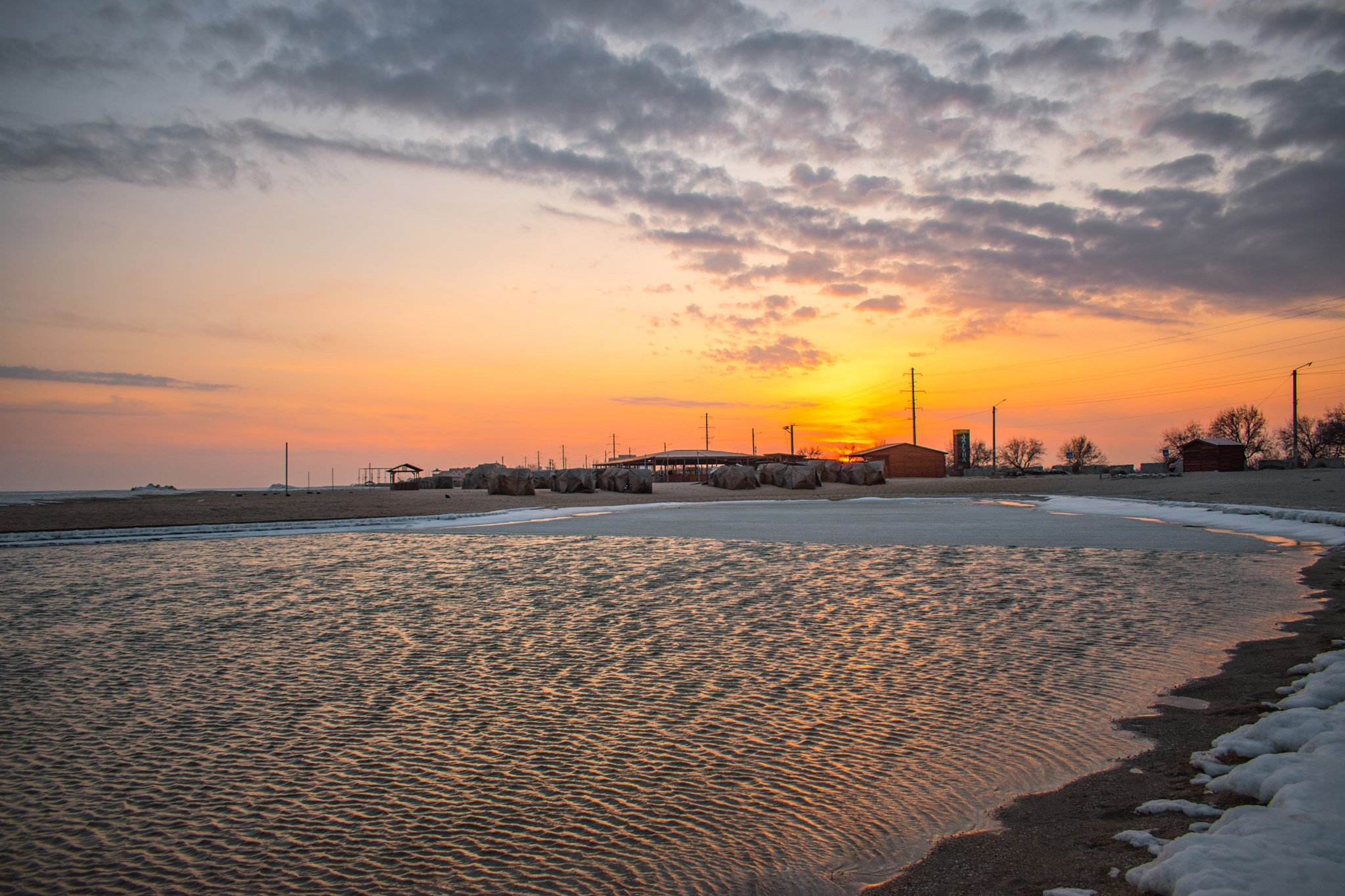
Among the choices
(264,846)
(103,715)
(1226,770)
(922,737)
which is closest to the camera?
(264,846)

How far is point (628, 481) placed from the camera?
4741 centimetres

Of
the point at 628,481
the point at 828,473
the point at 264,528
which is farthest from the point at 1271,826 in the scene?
the point at 828,473

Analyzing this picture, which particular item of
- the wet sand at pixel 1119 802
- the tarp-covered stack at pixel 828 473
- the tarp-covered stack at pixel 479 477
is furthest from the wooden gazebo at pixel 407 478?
the wet sand at pixel 1119 802

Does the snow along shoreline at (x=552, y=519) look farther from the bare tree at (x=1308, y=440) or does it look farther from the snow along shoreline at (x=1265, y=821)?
the bare tree at (x=1308, y=440)

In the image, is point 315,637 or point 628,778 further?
point 315,637

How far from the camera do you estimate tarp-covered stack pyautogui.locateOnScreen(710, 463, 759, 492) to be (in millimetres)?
49594

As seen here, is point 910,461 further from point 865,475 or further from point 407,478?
point 407,478

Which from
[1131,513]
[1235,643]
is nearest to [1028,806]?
[1235,643]

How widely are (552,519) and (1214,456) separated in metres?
47.0

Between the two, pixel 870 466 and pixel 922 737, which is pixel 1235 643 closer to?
pixel 922 737

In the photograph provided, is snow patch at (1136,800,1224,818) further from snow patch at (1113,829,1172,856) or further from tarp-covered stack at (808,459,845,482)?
tarp-covered stack at (808,459,845,482)

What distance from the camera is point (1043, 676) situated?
517 centimetres

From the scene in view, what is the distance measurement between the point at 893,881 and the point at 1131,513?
75.7 feet

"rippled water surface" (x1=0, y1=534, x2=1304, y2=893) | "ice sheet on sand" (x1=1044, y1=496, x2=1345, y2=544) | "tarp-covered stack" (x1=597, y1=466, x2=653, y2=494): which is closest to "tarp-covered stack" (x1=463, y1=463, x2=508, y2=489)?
"tarp-covered stack" (x1=597, y1=466, x2=653, y2=494)
